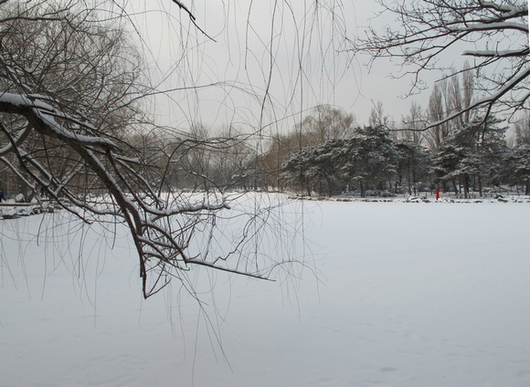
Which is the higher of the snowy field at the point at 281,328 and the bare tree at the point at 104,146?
the bare tree at the point at 104,146

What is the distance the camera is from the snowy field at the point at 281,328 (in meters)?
2.05

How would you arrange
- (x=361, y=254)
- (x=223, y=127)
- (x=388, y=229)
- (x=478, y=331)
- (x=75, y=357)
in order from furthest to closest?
1. (x=388, y=229)
2. (x=361, y=254)
3. (x=478, y=331)
4. (x=75, y=357)
5. (x=223, y=127)

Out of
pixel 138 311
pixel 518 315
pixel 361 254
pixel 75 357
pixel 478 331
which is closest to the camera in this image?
pixel 75 357

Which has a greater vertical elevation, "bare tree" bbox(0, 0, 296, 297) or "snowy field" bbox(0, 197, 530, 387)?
"bare tree" bbox(0, 0, 296, 297)

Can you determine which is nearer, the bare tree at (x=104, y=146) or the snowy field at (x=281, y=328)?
the bare tree at (x=104, y=146)

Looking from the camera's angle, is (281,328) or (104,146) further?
(281,328)

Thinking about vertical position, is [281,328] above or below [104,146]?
below

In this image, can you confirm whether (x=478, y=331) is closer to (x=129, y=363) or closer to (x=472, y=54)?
(x=472, y=54)

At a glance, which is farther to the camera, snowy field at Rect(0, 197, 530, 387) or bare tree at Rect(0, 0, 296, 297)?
snowy field at Rect(0, 197, 530, 387)

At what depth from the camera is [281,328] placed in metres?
2.73

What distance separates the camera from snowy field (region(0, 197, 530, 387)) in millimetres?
2049

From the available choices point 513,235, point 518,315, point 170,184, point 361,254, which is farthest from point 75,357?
point 513,235

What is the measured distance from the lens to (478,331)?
2600mm

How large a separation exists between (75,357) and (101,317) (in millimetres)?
679
